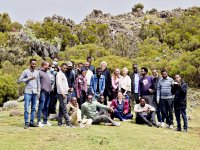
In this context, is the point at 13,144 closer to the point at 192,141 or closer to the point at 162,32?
the point at 192,141

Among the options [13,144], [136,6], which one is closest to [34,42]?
[13,144]

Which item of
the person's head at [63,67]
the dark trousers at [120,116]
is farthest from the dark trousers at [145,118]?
the person's head at [63,67]

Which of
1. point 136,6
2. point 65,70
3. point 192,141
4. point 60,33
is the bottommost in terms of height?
point 192,141

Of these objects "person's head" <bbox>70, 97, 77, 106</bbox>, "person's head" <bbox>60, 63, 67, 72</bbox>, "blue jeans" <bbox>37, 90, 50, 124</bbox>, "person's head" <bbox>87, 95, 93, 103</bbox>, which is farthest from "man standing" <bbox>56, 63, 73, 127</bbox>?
"person's head" <bbox>87, 95, 93, 103</bbox>

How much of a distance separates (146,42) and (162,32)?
12200mm

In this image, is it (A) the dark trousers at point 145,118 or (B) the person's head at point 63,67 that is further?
(A) the dark trousers at point 145,118

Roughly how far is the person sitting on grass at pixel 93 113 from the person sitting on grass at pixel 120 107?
1.04 m

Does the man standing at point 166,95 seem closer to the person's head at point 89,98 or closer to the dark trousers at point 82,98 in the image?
the person's head at point 89,98

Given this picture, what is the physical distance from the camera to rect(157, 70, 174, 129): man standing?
481 inches

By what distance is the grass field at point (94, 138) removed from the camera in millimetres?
8609

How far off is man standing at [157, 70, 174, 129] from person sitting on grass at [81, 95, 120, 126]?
1.90 metres

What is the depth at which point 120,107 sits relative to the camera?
12781 mm

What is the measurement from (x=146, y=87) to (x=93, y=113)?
2.27 metres

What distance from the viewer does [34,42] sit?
134 feet
